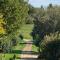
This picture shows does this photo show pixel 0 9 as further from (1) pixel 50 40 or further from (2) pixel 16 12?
(1) pixel 50 40

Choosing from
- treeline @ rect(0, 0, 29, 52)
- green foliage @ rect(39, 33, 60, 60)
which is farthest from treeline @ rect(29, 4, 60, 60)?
treeline @ rect(0, 0, 29, 52)

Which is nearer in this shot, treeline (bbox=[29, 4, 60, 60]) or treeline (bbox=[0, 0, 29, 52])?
treeline (bbox=[29, 4, 60, 60])

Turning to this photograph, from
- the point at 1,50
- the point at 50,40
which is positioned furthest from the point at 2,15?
the point at 1,50

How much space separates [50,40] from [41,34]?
2472 cm

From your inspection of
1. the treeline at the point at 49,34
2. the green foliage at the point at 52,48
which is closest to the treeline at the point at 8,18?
the treeline at the point at 49,34

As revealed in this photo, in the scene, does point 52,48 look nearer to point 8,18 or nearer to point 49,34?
point 8,18

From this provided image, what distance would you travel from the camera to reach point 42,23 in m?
65.6

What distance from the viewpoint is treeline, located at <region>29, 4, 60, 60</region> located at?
125 feet

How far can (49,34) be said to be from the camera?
55.2m

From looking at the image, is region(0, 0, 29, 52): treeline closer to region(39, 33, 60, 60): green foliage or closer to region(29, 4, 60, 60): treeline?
region(29, 4, 60, 60): treeline

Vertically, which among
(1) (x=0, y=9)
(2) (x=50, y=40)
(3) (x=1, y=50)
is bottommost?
(3) (x=1, y=50)

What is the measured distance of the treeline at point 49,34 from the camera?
1495 inches

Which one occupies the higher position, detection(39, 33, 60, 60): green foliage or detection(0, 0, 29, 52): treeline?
detection(0, 0, 29, 52): treeline

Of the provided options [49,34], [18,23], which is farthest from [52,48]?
[49,34]
